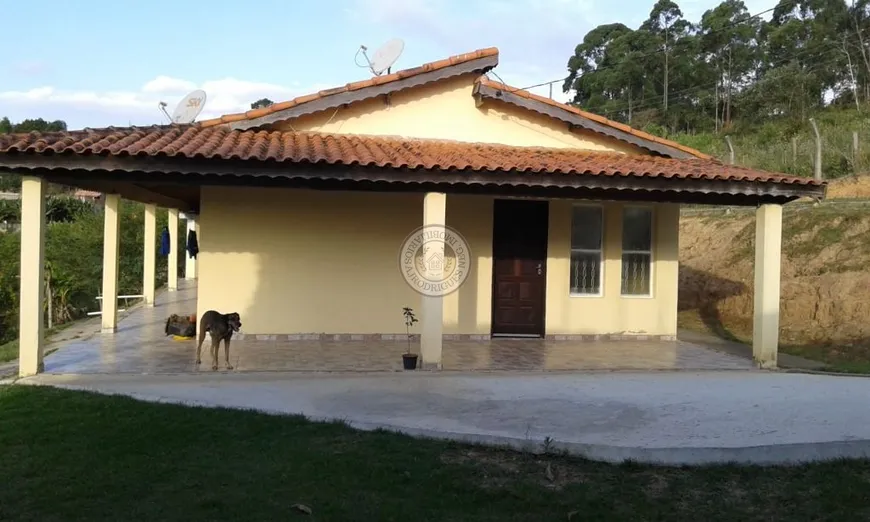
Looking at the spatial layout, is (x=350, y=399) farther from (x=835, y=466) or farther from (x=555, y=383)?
(x=835, y=466)

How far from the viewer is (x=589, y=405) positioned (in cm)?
687

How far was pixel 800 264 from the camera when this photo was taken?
15.1m

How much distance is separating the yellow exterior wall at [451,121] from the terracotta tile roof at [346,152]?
0.95 ft

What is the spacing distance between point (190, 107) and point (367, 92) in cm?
359

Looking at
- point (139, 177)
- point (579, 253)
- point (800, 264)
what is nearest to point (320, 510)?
point (139, 177)

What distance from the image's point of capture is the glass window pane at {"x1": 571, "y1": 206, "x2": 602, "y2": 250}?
459 inches

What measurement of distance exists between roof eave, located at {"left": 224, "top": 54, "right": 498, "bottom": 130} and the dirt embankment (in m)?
7.20

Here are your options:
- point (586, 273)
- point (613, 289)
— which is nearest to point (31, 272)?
point (586, 273)

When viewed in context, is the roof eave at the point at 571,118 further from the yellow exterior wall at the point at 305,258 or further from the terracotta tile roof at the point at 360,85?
the yellow exterior wall at the point at 305,258

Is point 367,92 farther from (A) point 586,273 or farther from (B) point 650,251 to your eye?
(B) point 650,251

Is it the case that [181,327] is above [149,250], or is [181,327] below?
below

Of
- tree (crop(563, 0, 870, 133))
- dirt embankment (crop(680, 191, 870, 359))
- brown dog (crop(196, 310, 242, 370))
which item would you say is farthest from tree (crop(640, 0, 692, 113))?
brown dog (crop(196, 310, 242, 370))

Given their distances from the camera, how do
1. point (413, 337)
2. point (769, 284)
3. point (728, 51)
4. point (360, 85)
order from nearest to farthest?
point (769, 284)
point (360, 85)
point (413, 337)
point (728, 51)

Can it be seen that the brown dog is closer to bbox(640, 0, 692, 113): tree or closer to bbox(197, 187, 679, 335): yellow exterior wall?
bbox(197, 187, 679, 335): yellow exterior wall
